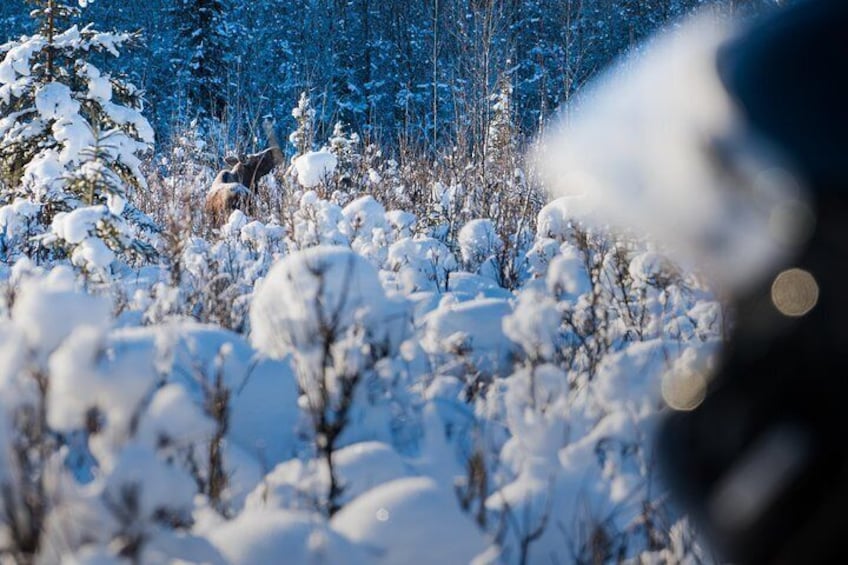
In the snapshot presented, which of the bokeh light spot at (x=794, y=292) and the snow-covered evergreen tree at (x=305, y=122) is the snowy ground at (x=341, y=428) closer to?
the bokeh light spot at (x=794, y=292)

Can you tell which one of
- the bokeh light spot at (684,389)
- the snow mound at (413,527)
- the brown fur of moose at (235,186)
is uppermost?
the brown fur of moose at (235,186)

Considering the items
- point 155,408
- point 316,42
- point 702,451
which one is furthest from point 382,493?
point 316,42

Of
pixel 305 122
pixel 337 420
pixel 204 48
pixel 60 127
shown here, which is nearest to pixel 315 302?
pixel 337 420

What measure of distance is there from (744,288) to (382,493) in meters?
0.72

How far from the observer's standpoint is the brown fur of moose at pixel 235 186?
25.4 feet

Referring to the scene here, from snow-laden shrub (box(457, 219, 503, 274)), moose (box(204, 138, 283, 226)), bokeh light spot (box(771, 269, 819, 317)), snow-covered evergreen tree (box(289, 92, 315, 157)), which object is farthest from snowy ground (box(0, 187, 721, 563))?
snow-covered evergreen tree (box(289, 92, 315, 157))

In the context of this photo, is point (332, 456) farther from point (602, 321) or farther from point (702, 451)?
point (602, 321)

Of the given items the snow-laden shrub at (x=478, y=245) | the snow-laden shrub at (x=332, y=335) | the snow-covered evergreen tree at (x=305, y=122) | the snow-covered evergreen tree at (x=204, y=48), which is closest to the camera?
the snow-laden shrub at (x=332, y=335)

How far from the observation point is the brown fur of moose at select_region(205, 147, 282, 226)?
25.4 ft

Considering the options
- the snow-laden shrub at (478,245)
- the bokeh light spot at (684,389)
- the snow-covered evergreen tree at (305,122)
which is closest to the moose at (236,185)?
the snow-covered evergreen tree at (305,122)

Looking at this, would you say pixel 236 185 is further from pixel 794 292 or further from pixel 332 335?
pixel 794 292

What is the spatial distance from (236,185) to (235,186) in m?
0.05

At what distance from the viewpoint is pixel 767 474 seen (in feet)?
3.55

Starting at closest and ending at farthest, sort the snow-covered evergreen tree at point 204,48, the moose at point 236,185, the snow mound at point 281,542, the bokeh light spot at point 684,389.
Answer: the snow mound at point 281,542 < the bokeh light spot at point 684,389 < the moose at point 236,185 < the snow-covered evergreen tree at point 204,48
